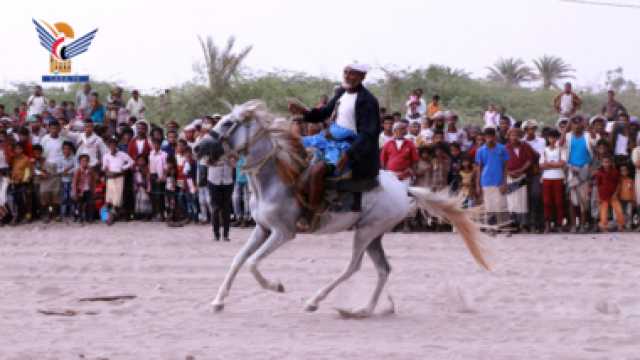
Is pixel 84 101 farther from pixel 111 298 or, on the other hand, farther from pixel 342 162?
pixel 342 162

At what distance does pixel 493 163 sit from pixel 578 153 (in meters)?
1.56

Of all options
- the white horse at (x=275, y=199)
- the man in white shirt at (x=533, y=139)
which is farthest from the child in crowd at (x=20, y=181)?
the white horse at (x=275, y=199)

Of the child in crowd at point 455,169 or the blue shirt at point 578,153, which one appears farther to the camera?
the child in crowd at point 455,169

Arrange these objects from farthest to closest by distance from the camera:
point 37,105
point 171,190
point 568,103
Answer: point 37,105 < point 568,103 < point 171,190

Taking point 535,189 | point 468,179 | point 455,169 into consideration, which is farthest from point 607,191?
point 455,169

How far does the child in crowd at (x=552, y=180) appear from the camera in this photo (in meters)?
19.6

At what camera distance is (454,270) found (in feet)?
47.1

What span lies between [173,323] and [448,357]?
274 cm

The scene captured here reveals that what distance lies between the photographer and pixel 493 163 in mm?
19328

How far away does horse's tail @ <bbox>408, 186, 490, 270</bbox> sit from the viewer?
11.4 meters

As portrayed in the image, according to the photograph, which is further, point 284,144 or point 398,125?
point 398,125

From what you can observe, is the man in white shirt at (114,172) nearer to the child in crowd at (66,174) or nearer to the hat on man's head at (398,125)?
the child in crowd at (66,174)

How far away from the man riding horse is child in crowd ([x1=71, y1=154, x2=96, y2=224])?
1152 centimetres

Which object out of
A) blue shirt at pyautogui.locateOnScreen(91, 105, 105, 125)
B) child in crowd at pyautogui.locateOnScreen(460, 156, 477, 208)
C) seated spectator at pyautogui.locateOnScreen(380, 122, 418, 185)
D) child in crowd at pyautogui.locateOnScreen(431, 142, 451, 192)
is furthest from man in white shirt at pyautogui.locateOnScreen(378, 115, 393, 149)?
blue shirt at pyautogui.locateOnScreen(91, 105, 105, 125)
